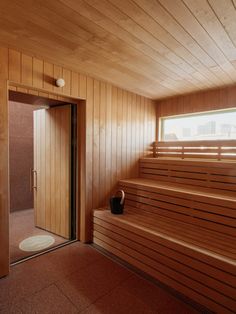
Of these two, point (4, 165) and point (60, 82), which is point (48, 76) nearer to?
point (60, 82)

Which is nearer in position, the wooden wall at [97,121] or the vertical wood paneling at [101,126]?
the wooden wall at [97,121]

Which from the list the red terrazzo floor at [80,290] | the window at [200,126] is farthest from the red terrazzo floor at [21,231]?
the window at [200,126]

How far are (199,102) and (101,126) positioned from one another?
1.93 m

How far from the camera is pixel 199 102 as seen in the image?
3.73 m

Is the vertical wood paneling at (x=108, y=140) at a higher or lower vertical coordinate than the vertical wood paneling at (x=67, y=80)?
lower

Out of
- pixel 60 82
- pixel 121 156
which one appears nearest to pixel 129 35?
pixel 60 82

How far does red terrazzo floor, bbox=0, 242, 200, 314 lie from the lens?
6.03ft

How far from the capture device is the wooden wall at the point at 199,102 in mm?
3392

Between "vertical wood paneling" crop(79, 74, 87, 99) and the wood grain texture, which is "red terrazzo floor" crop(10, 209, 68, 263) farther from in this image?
"vertical wood paneling" crop(79, 74, 87, 99)

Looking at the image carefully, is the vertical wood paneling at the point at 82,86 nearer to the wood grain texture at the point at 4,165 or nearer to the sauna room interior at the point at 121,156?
the sauna room interior at the point at 121,156

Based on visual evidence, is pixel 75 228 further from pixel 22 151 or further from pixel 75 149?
pixel 22 151

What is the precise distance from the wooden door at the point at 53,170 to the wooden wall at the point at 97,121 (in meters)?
0.37

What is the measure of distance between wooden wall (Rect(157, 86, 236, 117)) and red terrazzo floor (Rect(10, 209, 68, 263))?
315cm

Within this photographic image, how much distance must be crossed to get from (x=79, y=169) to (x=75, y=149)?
1.03ft
